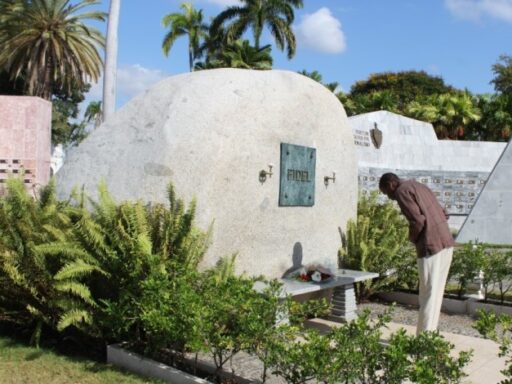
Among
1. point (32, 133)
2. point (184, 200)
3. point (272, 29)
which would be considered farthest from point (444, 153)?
point (272, 29)

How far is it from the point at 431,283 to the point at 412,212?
0.69m

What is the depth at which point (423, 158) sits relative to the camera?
20.2m

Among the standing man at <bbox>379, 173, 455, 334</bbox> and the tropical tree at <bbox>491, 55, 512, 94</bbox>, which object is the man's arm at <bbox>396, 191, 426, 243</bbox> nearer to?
the standing man at <bbox>379, 173, 455, 334</bbox>

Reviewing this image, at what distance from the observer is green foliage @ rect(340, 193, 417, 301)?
299 inches

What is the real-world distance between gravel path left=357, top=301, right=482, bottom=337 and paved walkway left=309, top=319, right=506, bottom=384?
235 millimetres

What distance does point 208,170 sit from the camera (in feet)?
18.5

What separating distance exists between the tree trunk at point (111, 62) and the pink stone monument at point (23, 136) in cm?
153

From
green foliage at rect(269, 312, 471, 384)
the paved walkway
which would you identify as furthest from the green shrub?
green foliage at rect(269, 312, 471, 384)

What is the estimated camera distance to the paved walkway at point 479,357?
198 inches

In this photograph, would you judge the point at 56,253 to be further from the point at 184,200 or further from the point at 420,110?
the point at 420,110

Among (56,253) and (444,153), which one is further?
(444,153)

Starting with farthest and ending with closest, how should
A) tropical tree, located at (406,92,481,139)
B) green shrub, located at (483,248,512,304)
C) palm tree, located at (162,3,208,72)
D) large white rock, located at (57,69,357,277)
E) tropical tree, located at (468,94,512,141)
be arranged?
palm tree, located at (162,3,208,72) → tropical tree, located at (468,94,512,141) → tropical tree, located at (406,92,481,139) → green shrub, located at (483,248,512,304) → large white rock, located at (57,69,357,277)

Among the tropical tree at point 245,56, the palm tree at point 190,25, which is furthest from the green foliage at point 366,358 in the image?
the palm tree at point 190,25

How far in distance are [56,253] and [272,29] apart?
119 ft
